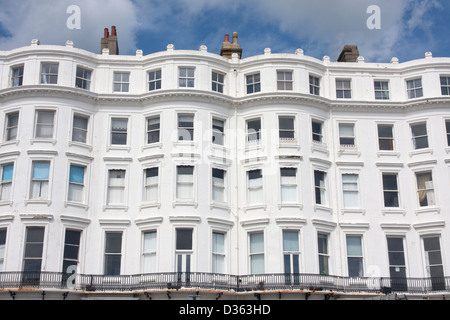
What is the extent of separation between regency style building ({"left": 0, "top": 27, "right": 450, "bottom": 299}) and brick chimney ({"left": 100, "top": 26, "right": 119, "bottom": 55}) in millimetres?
1835

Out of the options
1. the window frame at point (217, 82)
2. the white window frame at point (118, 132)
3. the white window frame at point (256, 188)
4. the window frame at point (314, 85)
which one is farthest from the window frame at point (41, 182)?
the window frame at point (314, 85)

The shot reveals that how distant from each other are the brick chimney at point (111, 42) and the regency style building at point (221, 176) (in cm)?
184

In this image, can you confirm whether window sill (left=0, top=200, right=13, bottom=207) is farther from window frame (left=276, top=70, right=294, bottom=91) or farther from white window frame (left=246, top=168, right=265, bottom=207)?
window frame (left=276, top=70, right=294, bottom=91)

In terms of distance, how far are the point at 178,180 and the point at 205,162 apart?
1.82 metres

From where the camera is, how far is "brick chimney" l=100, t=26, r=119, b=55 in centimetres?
4131

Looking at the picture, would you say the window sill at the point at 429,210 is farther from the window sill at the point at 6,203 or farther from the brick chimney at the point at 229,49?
the window sill at the point at 6,203

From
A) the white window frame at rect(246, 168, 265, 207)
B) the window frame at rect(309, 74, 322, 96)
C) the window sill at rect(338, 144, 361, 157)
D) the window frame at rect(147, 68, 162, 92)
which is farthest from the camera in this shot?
the window frame at rect(309, 74, 322, 96)

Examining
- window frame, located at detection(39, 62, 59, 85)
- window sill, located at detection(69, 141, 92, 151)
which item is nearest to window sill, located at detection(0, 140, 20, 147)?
window sill, located at detection(69, 141, 92, 151)

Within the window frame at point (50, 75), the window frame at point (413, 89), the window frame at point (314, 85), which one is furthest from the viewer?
the window frame at point (413, 89)

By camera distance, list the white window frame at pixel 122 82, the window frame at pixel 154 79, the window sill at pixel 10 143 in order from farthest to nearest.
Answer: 1. the white window frame at pixel 122 82
2. the window frame at pixel 154 79
3. the window sill at pixel 10 143

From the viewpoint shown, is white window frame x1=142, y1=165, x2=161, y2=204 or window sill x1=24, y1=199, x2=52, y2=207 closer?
window sill x1=24, y1=199, x2=52, y2=207

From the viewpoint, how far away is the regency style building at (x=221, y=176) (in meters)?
34.5

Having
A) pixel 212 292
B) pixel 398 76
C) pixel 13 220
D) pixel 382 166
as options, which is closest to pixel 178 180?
pixel 212 292
